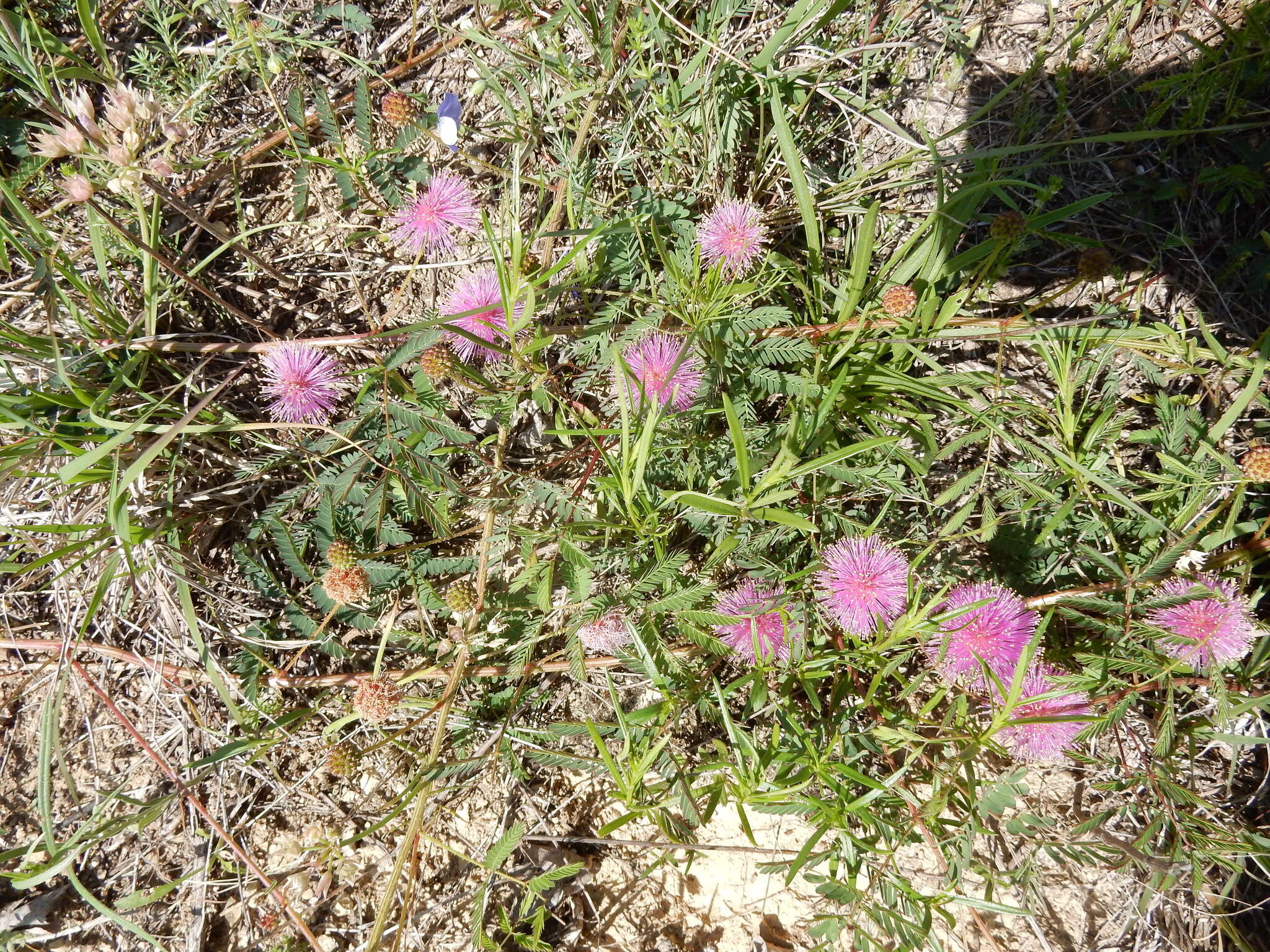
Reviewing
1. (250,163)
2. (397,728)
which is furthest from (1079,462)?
(250,163)

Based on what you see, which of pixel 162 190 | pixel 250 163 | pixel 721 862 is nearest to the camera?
pixel 162 190

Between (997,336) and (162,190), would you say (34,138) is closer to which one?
(162,190)

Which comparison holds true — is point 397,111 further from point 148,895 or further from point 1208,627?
point 1208,627

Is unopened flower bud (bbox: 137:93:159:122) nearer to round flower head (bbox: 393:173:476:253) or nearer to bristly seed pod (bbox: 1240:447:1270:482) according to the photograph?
round flower head (bbox: 393:173:476:253)

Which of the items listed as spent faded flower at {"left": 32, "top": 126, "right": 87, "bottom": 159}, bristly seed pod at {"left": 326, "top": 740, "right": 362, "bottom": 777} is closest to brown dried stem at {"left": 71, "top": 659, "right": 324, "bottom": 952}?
bristly seed pod at {"left": 326, "top": 740, "right": 362, "bottom": 777}

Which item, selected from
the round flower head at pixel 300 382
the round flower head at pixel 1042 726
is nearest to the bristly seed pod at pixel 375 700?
the round flower head at pixel 300 382

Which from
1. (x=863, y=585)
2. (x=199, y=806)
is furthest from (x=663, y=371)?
(x=199, y=806)
